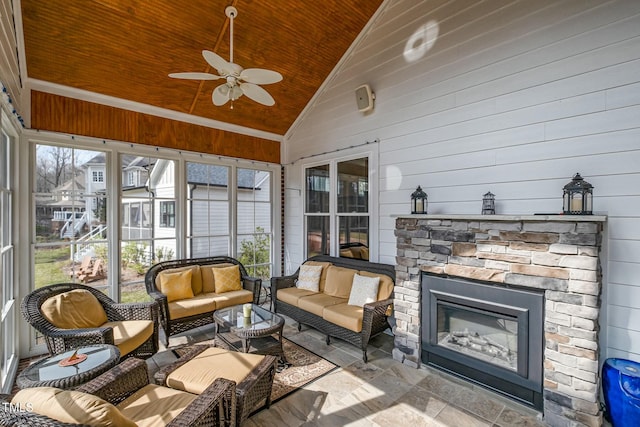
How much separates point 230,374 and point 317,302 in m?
1.90

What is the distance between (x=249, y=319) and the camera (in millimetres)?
3477

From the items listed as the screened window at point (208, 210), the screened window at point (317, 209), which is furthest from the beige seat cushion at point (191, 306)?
the screened window at point (317, 209)

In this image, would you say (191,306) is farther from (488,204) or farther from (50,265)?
(488,204)

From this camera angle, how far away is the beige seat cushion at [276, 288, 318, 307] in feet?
14.5

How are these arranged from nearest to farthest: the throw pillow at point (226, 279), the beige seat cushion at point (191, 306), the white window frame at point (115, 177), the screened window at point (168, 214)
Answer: the white window frame at point (115, 177) → the beige seat cushion at point (191, 306) → the throw pillow at point (226, 279) → the screened window at point (168, 214)

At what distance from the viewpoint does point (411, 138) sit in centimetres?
405

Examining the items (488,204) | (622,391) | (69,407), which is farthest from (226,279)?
(622,391)

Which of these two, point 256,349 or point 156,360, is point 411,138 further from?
point 156,360

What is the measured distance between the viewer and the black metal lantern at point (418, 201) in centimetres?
370

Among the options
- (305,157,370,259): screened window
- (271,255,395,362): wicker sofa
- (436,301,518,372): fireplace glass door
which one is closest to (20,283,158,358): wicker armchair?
(271,255,395,362): wicker sofa

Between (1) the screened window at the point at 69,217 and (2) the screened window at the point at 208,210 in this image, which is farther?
(2) the screened window at the point at 208,210

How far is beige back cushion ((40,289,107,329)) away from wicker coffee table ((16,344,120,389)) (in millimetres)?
691

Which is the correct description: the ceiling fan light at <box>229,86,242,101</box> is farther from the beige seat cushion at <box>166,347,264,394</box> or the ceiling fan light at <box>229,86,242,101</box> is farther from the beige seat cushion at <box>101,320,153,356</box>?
the beige seat cushion at <box>101,320,153,356</box>

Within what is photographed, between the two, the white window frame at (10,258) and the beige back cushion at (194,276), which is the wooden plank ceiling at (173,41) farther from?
the beige back cushion at (194,276)
